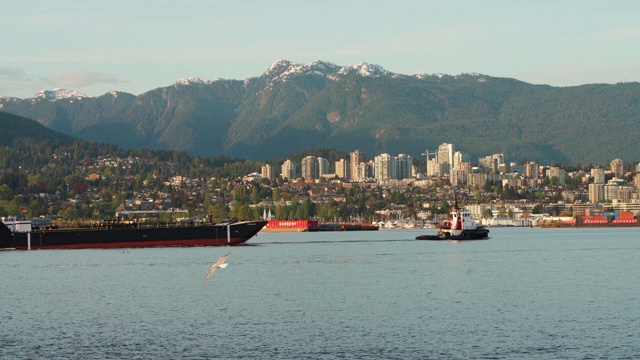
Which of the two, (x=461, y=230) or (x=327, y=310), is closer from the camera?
(x=327, y=310)

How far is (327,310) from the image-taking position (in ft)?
176

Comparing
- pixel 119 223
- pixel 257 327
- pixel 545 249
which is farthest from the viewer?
pixel 119 223

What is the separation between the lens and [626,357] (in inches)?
1572

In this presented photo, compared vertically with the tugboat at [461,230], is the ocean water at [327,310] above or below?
below

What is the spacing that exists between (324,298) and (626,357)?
21878 millimetres

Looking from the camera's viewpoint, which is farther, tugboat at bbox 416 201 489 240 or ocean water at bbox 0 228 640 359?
tugboat at bbox 416 201 489 240

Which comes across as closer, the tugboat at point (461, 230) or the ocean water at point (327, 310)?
the ocean water at point (327, 310)

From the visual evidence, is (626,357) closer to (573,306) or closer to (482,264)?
(573,306)

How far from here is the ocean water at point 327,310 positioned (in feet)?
140

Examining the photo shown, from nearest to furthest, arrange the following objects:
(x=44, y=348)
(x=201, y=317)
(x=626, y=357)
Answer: (x=626, y=357) < (x=44, y=348) < (x=201, y=317)

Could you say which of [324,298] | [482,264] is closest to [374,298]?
[324,298]

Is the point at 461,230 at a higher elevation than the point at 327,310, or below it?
higher

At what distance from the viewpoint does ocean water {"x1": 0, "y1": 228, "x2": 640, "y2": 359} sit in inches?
1686

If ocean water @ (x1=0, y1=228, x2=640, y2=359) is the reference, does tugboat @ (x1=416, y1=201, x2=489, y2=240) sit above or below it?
above
